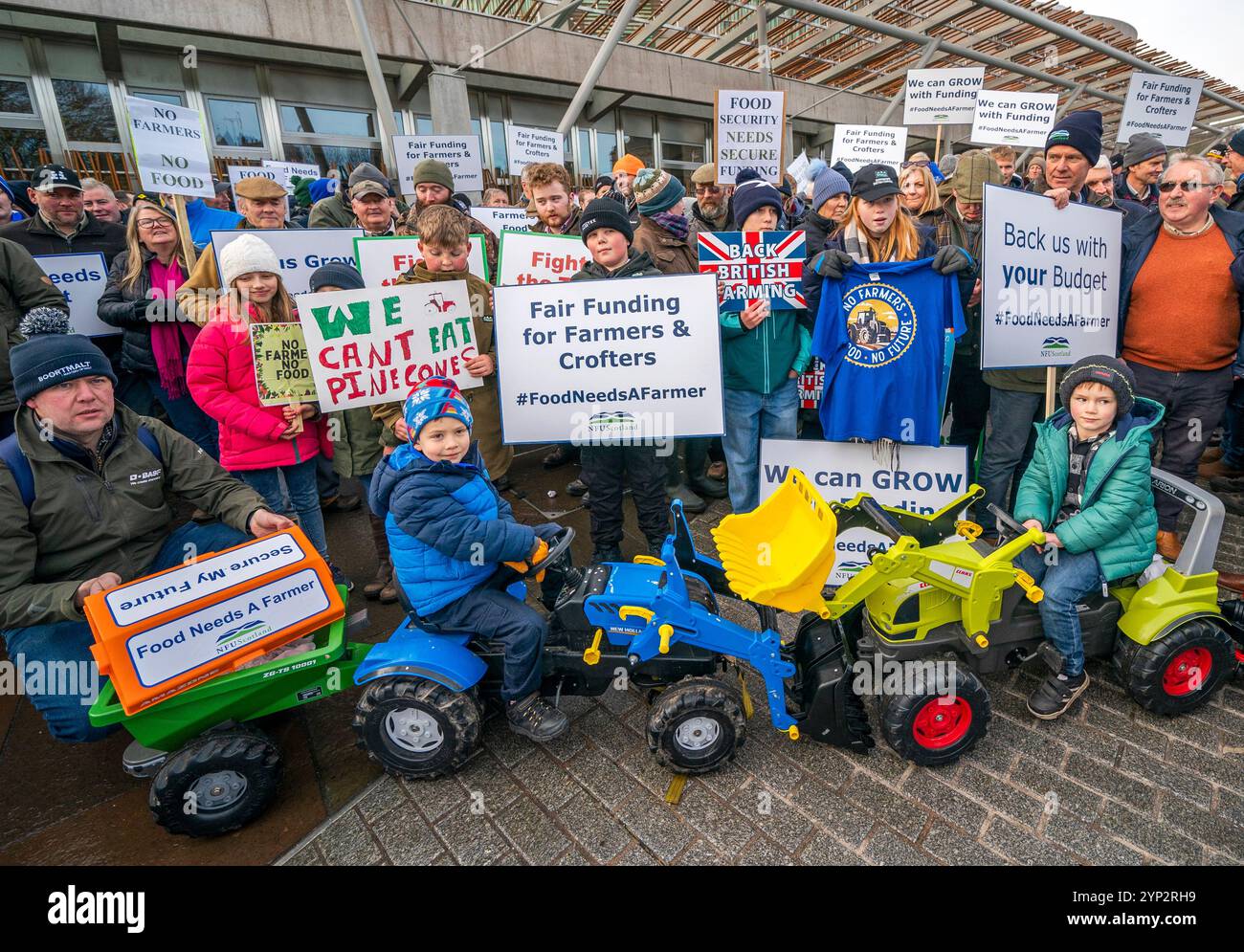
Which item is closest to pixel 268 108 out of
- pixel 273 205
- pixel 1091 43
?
pixel 273 205

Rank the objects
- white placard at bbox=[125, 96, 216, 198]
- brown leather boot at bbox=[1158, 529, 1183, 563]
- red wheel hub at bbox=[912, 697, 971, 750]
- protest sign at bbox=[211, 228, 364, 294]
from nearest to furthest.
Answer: red wheel hub at bbox=[912, 697, 971, 750]
brown leather boot at bbox=[1158, 529, 1183, 563]
white placard at bbox=[125, 96, 216, 198]
protest sign at bbox=[211, 228, 364, 294]

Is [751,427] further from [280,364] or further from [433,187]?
[433,187]

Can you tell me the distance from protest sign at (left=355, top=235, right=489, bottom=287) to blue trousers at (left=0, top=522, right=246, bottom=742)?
9.69 ft

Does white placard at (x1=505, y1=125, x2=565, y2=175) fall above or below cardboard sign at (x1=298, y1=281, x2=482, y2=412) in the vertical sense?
above

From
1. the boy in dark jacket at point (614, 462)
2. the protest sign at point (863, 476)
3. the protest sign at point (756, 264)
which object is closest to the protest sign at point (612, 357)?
the boy in dark jacket at point (614, 462)

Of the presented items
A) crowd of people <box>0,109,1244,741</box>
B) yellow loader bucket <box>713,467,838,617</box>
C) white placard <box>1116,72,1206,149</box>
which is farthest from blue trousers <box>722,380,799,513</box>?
white placard <box>1116,72,1206,149</box>

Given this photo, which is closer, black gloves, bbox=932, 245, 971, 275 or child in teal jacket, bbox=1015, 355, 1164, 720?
child in teal jacket, bbox=1015, 355, 1164, 720

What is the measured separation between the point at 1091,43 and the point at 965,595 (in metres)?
20.4

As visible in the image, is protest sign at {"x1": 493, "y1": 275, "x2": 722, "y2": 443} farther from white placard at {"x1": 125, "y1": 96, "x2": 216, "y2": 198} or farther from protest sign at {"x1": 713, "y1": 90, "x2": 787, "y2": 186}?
protest sign at {"x1": 713, "y1": 90, "x2": 787, "y2": 186}

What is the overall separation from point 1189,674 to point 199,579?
4.34 metres

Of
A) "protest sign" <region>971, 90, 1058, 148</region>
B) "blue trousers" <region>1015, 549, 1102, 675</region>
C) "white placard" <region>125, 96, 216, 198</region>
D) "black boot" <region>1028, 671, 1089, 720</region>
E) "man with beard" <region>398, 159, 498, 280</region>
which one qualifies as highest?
"protest sign" <region>971, 90, 1058, 148</region>

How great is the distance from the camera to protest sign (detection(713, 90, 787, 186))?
6.30m

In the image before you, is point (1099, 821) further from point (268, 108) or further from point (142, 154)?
point (268, 108)

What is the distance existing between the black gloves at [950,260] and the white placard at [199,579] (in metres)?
3.58
